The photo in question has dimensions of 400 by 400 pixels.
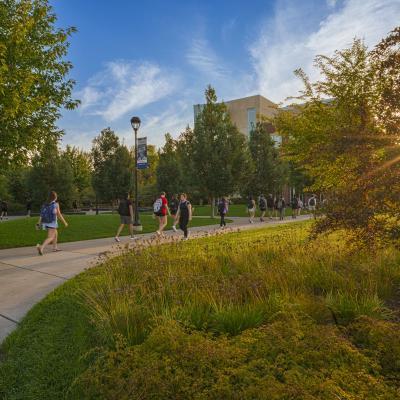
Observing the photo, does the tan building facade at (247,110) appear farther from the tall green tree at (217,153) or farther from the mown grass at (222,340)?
the mown grass at (222,340)

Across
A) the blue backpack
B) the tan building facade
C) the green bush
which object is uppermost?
the tan building facade

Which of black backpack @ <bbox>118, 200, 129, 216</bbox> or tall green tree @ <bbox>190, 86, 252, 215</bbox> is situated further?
tall green tree @ <bbox>190, 86, 252, 215</bbox>

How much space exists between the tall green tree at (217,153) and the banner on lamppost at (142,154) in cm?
831

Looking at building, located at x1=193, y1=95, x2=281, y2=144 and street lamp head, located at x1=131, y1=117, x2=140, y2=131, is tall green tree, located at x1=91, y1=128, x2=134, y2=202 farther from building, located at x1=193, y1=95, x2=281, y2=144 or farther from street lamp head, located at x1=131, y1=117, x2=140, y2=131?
building, located at x1=193, y1=95, x2=281, y2=144

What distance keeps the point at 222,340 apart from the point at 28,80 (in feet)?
28.9

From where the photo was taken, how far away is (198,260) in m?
6.73

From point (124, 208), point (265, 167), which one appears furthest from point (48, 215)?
point (265, 167)

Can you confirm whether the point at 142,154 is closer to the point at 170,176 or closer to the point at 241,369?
the point at 241,369

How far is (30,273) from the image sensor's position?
7523mm

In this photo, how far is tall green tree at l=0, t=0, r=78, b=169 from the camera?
9359 mm

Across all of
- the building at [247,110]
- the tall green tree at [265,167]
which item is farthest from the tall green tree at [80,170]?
the tall green tree at [265,167]

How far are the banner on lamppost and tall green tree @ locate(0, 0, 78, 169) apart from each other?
4.82 metres

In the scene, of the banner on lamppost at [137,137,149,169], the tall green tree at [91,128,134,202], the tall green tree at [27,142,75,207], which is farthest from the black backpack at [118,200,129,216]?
the tall green tree at [27,142,75,207]

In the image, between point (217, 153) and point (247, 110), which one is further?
point (247, 110)
